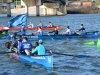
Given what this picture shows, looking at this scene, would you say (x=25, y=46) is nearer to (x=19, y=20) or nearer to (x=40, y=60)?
(x=40, y=60)

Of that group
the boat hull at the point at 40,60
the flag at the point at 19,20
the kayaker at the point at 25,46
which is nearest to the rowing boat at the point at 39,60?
the boat hull at the point at 40,60

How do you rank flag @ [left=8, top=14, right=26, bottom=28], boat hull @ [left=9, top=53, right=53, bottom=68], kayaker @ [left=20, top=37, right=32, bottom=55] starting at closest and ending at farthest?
boat hull @ [left=9, top=53, right=53, bottom=68]
kayaker @ [left=20, top=37, right=32, bottom=55]
flag @ [left=8, top=14, right=26, bottom=28]

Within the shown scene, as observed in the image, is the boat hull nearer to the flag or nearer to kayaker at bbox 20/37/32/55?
kayaker at bbox 20/37/32/55

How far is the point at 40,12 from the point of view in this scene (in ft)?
486

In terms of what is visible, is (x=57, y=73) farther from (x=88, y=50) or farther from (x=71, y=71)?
(x=88, y=50)

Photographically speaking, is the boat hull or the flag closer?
the boat hull

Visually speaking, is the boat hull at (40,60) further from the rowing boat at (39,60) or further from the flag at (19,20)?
the flag at (19,20)

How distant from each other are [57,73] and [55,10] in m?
124

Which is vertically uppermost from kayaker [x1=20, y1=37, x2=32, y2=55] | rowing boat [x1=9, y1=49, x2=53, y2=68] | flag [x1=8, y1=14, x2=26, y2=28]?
flag [x1=8, y1=14, x2=26, y2=28]

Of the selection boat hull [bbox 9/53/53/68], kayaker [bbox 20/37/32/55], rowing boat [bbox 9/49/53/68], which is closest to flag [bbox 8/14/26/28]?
rowing boat [bbox 9/49/53/68]

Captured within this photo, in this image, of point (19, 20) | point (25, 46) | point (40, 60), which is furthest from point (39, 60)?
point (19, 20)

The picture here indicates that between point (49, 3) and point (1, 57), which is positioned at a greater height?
point (49, 3)

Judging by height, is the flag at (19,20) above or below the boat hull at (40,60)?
above

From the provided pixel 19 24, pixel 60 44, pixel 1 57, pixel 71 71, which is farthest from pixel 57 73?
pixel 19 24
